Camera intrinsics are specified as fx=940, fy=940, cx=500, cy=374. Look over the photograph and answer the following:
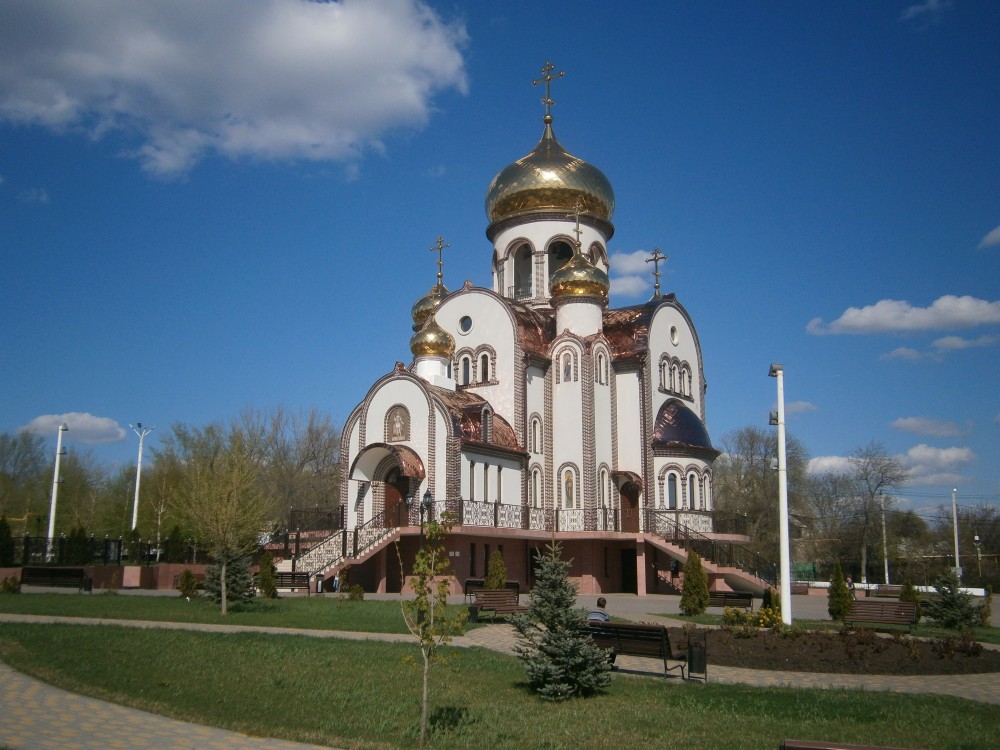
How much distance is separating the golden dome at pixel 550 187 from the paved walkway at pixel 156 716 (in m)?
21.8

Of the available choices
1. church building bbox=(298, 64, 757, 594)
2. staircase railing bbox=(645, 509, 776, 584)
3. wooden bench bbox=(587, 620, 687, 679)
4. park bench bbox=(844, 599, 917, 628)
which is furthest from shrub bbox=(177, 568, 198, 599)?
park bench bbox=(844, 599, 917, 628)

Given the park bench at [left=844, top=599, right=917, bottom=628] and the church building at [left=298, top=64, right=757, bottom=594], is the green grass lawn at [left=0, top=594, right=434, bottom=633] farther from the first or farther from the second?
the park bench at [left=844, top=599, right=917, bottom=628]

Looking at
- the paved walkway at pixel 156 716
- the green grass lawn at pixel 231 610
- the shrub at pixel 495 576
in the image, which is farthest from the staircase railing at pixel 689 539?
the paved walkway at pixel 156 716

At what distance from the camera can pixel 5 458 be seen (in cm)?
5453

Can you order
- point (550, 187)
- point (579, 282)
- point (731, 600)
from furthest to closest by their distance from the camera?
point (550, 187) < point (579, 282) < point (731, 600)

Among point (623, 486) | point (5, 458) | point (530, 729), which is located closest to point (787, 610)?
point (530, 729)

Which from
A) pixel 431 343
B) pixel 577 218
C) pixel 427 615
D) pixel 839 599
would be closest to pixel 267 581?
pixel 431 343

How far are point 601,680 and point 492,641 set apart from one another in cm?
494

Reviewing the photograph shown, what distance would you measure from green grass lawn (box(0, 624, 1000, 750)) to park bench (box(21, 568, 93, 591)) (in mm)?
10792

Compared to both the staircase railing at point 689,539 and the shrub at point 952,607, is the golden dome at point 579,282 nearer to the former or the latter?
the staircase railing at point 689,539

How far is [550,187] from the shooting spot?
34.2 metres

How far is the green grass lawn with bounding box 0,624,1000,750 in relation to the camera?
27.9 feet

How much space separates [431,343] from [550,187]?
8.28m

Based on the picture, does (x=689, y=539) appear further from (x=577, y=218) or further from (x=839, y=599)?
(x=577, y=218)
